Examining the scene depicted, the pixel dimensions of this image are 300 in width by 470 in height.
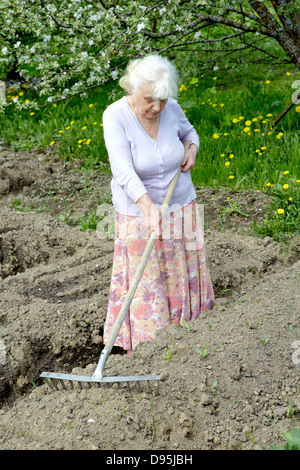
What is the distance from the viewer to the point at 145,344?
308 cm

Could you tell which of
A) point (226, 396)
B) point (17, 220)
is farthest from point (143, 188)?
point (17, 220)

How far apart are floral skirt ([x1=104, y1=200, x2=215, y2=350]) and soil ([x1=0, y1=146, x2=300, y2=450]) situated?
0.18m

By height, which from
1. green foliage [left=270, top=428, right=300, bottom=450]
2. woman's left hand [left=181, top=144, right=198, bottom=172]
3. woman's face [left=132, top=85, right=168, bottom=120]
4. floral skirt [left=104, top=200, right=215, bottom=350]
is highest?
woman's face [left=132, top=85, right=168, bottom=120]

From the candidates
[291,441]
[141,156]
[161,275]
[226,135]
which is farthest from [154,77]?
[226,135]

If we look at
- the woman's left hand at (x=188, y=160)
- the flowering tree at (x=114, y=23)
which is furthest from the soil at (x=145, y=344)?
the flowering tree at (x=114, y=23)

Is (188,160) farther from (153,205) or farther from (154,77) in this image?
(154,77)

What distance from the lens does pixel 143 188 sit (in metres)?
2.79

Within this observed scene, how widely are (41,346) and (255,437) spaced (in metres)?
1.50

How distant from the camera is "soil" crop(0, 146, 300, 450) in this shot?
2436 mm

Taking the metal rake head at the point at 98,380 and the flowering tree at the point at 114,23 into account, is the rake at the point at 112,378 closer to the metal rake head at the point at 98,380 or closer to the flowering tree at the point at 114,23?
the metal rake head at the point at 98,380

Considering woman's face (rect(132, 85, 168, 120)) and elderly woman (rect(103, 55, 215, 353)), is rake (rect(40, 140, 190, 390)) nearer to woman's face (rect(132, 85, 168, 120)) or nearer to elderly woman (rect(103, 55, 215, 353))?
elderly woman (rect(103, 55, 215, 353))

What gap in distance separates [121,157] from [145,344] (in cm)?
106

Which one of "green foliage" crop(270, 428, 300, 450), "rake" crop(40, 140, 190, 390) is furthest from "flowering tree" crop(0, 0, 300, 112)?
"green foliage" crop(270, 428, 300, 450)
